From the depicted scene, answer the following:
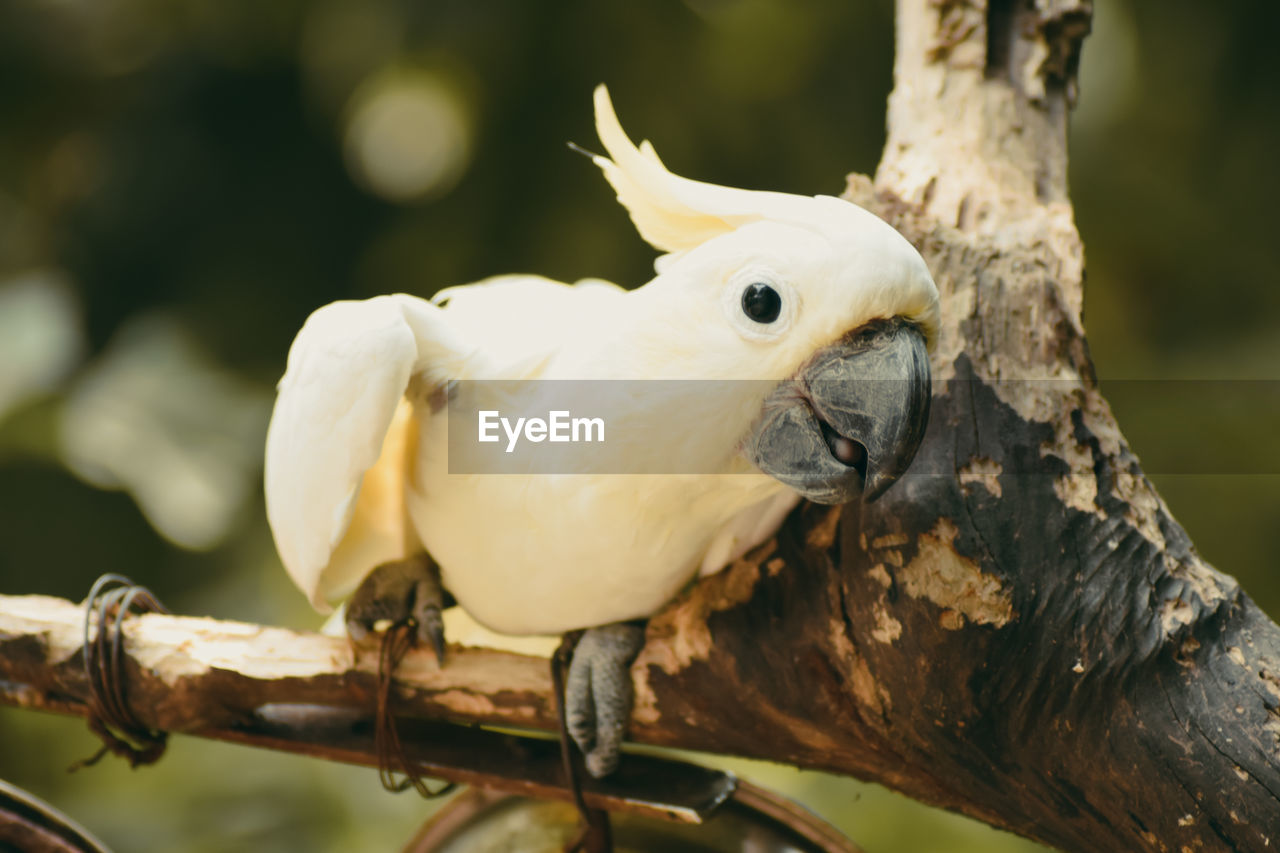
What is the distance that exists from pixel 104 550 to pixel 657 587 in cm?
245

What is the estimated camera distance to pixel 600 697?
1109 mm

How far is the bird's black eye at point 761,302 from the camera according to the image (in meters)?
0.88

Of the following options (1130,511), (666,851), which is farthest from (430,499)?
(1130,511)

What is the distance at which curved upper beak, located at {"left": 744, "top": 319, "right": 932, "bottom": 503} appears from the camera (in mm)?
856

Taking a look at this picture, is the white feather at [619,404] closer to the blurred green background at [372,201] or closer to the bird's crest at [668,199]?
the bird's crest at [668,199]

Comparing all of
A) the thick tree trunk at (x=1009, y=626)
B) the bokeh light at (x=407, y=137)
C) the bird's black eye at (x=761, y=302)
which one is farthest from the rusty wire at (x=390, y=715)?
the bokeh light at (x=407, y=137)

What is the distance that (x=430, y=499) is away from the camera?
1.17m

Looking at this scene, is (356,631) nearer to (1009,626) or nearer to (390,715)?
(390,715)

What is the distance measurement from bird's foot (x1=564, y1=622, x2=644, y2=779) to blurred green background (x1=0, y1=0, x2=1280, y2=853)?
185 cm

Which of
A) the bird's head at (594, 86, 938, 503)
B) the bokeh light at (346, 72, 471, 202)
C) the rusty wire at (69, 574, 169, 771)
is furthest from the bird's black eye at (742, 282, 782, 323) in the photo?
the bokeh light at (346, 72, 471, 202)

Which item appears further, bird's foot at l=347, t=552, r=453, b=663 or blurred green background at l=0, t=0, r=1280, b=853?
blurred green background at l=0, t=0, r=1280, b=853

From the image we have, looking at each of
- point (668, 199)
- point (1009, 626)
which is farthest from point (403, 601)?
point (1009, 626)

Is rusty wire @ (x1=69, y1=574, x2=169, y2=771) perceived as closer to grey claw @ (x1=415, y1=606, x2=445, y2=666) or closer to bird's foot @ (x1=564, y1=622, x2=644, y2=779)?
grey claw @ (x1=415, y1=606, x2=445, y2=666)

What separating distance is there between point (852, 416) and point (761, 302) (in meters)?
0.15
